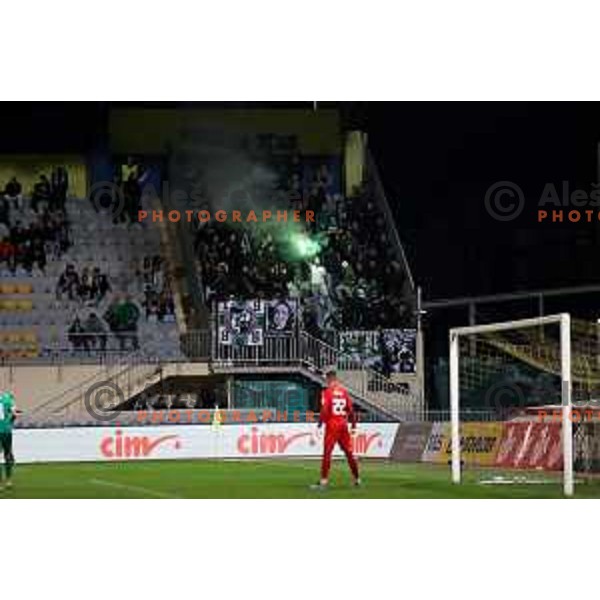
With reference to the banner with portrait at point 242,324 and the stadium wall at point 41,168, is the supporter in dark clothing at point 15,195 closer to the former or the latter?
the stadium wall at point 41,168

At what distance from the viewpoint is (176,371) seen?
29406 mm

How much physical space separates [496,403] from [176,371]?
280 inches

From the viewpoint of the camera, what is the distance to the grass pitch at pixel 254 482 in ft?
52.9

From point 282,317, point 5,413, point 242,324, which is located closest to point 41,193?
point 242,324

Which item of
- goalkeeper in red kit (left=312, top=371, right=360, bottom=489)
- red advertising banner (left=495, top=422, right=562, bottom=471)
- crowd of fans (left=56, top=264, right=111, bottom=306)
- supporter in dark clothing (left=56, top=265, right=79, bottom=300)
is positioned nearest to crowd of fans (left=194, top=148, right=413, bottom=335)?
crowd of fans (left=56, top=264, right=111, bottom=306)

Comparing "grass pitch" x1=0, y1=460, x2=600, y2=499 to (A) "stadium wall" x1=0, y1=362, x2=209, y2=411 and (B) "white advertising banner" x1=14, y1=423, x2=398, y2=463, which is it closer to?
(B) "white advertising banner" x1=14, y1=423, x2=398, y2=463

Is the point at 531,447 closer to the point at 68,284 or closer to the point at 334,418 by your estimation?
the point at 334,418

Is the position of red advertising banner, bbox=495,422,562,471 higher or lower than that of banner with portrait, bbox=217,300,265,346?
lower

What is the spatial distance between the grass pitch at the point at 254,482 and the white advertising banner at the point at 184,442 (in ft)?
4.44

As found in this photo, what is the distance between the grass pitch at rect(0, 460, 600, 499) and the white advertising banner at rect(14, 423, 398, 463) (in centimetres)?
135

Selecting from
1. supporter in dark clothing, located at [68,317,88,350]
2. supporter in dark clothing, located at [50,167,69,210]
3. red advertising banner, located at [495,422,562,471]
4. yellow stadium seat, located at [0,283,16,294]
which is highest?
supporter in dark clothing, located at [50,167,69,210]

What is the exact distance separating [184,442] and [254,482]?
774 cm

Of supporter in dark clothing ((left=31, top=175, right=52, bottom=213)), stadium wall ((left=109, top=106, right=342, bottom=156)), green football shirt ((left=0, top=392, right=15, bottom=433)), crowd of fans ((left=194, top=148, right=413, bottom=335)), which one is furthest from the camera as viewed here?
supporter in dark clothing ((left=31, top=175, right=52, bottom=213))

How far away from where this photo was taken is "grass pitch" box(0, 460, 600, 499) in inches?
635
